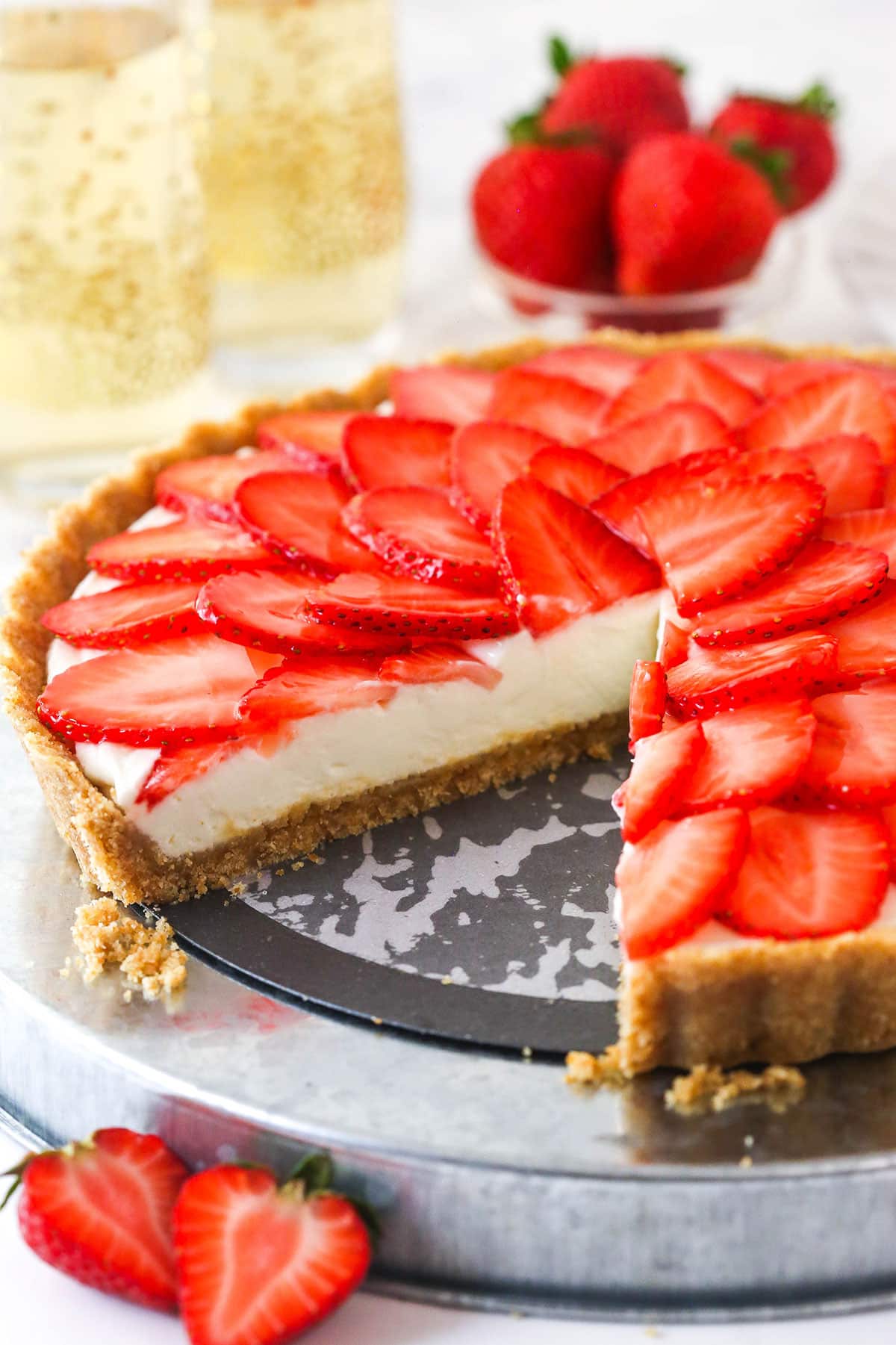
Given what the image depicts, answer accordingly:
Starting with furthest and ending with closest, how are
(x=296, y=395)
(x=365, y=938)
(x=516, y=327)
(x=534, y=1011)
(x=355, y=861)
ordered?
(x=516, y=327), (x=296, y=395), (x=355, y=861), (x=365, y=938), (x=534, y=1011)

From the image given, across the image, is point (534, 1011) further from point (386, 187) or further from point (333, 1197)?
point (386, 187)

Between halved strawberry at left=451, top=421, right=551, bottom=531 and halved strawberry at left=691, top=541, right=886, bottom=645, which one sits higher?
halved strawberry at left=451, top=421, right=551, bottom=531

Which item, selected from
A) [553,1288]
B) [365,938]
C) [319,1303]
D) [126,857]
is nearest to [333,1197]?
[319,1303]

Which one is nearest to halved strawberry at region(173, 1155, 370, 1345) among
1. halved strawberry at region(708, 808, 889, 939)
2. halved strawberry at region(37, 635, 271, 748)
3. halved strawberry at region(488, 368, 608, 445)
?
halved strawberry at region(708, 808, 889, 939)

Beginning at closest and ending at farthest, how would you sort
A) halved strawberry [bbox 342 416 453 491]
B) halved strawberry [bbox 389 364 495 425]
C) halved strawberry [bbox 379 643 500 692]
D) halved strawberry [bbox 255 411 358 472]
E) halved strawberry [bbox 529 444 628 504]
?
halved strawberry [bbox 379 643 500 692] → halved strawberry [bbox 529 444 628 504] → halved strawberry [bbox 342 416 453 491] → halved strawberry [bbox 255 411 358 472] → halved strawberry [bbox 389 364 495 425]

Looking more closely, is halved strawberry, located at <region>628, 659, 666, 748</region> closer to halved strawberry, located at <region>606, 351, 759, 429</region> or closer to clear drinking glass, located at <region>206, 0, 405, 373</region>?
halved strawberry, located at <region>606, 351, 759, 429</region>

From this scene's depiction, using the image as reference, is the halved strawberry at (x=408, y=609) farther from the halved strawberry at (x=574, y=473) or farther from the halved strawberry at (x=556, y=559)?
the halved strawberry at (x=574, y=473)

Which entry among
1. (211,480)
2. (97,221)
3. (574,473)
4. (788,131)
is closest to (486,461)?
(574,473)
